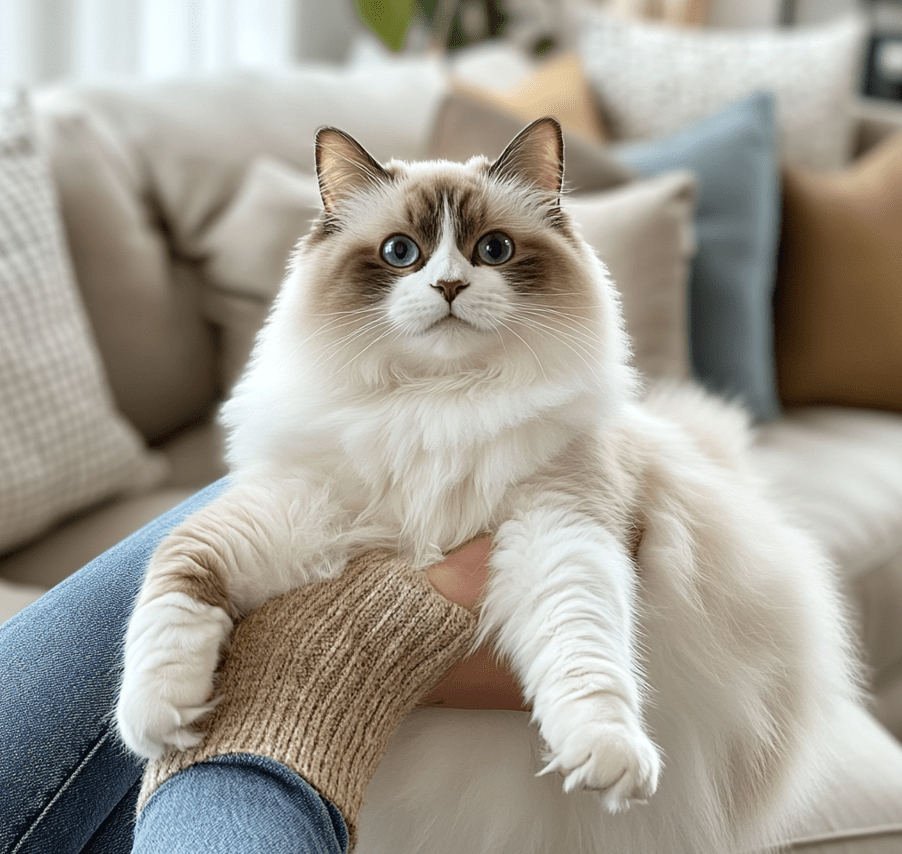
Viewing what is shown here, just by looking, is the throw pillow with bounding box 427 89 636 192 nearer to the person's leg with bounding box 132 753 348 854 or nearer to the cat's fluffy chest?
the cat's fluffy chest

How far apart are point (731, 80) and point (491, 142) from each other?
38.6 inches

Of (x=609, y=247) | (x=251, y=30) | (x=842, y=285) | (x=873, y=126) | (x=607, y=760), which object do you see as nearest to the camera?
(x=607, y=760)

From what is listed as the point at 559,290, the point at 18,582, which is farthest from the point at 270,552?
the point at 18,582

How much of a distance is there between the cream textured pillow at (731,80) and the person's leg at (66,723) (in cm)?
195

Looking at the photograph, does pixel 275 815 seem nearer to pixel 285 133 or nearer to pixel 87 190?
pixel 87 190

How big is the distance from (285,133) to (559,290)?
4.11 feet

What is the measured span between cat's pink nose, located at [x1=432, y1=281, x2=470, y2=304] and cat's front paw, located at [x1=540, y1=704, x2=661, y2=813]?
36cm

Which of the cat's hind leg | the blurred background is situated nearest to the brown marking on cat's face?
the cat's hind leg

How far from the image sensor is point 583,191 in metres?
1.78

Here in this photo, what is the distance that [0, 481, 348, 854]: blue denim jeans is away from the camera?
27.3 inches

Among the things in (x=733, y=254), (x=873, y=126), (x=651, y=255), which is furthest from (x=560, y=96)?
(x=873, y=126)

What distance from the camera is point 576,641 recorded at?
715 millimetres

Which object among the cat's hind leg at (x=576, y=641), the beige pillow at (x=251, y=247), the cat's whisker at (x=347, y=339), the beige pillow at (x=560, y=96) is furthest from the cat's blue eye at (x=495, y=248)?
the beige pillow at (x=560, y=96)

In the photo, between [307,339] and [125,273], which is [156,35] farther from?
[307,339]
